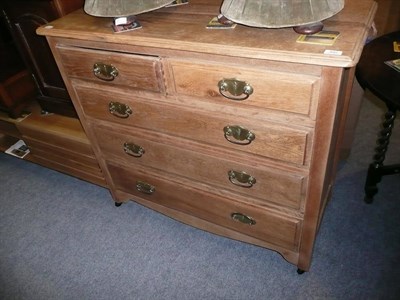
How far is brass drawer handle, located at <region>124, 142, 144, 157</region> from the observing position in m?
1.39

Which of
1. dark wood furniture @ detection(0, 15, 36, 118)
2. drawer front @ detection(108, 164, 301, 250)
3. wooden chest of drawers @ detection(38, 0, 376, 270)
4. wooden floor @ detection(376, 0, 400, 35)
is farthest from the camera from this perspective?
wooden floor @ detection(376, 0, 400, 35)

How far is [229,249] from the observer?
5.11 ft

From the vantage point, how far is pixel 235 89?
0.95 meters

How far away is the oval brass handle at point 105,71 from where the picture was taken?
1.15 m

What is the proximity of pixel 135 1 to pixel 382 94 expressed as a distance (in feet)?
2.89

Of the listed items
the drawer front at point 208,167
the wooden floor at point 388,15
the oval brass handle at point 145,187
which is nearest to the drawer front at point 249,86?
the drawer front at point 208,167

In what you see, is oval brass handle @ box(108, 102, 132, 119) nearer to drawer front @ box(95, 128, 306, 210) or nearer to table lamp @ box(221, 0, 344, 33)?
drawer front @ box(95, 128, 306, 210)

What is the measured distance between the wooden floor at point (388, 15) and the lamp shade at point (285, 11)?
1.93 meters

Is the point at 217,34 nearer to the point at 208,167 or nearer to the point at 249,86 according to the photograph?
the point at 249,86

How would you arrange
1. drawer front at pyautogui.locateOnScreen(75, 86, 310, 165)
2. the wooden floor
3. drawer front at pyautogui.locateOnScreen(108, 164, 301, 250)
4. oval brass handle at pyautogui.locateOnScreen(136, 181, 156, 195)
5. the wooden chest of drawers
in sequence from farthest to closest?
the wooden floor → oval brass handle at pyautogui.locateOnScreen(136, 181, 156, 195) → drawer front at pyautogui.locateOnScreen(108, 164, 301, 250) → drawer front at pyautogui.locateOnScreen(75, 86, 310, 165) → the wooden chest of drawers

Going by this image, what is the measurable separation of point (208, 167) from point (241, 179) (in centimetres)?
14

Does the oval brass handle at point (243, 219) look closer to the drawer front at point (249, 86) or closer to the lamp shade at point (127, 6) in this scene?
the drawer front at point (249, 86)

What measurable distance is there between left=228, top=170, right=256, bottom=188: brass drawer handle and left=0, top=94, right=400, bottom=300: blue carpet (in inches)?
20.4

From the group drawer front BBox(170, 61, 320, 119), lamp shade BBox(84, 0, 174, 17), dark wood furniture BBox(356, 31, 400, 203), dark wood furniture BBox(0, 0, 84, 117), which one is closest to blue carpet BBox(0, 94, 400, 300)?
dark wood furniture BBox(356, 31, 400, 203)
